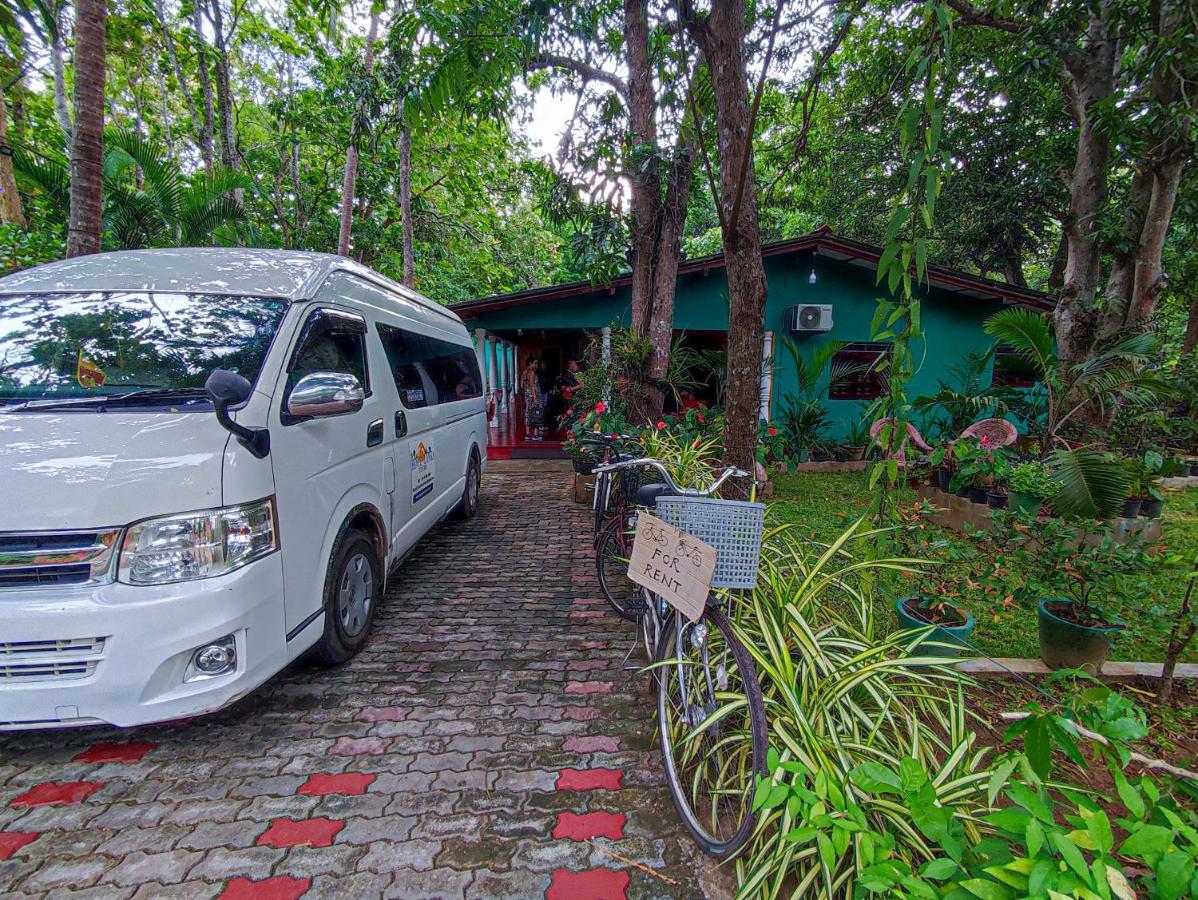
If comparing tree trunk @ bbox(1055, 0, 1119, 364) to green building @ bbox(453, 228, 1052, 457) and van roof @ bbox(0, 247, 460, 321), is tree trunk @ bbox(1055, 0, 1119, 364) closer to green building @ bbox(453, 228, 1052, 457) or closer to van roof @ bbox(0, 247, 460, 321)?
green building @ bbox(453, 228, 1052, 457)

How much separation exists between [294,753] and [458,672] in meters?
0.81

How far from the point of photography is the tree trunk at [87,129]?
12.7 feet

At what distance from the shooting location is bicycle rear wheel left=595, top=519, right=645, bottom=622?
3328 millimetres

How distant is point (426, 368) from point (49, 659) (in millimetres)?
2882

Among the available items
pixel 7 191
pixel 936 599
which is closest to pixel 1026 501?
pixel 936 599

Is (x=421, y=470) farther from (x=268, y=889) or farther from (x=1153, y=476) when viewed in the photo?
(x=1153, y=476)

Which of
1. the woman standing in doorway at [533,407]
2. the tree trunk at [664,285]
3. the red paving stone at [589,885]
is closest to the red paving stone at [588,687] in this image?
the red paving stone at [589,885]

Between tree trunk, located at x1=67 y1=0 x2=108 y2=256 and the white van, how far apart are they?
189cm

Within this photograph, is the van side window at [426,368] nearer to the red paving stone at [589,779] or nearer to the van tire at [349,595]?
the van tire at [349,595]

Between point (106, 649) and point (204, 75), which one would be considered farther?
point (204, 75)

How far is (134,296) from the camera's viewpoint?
2504mm

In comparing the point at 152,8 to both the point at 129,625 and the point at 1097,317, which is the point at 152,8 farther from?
the point at 1097,317

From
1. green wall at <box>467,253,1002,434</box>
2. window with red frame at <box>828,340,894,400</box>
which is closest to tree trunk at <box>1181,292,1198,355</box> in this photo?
green wall at <box>467,253,1002,434</box>

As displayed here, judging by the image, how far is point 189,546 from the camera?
1.92 m
